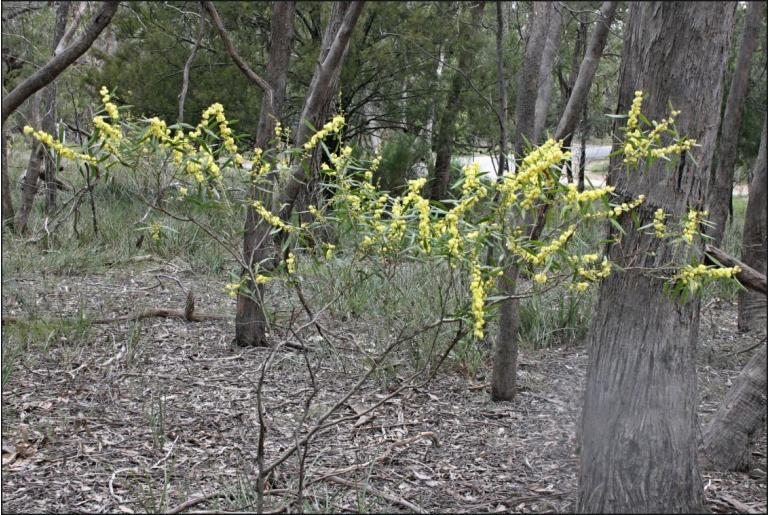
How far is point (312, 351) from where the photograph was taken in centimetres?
543

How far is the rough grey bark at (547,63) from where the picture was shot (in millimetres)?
4309

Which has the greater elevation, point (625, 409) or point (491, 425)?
point (625, 409)

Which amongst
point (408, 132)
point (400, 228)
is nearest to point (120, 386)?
point (400, 228)

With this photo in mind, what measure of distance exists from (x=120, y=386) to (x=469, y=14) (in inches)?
126

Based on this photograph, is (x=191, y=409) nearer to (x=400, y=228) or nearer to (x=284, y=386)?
(x=284, y=386)

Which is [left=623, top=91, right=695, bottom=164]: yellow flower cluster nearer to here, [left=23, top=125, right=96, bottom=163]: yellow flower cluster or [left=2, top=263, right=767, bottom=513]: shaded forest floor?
[left=2, top=263, right=767, bottom=513]: shaded forest floor

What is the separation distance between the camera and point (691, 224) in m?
2.62

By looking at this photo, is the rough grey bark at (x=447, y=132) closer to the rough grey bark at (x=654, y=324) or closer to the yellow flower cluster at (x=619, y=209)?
the rough grey bark at (x=654, y=324)

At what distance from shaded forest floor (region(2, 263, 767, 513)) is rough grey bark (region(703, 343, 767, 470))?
0.08m

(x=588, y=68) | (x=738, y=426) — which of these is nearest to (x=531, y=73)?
(x=588, y=68)

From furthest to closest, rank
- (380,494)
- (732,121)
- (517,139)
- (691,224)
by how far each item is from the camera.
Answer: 1. (732,121)
2. (517,139)
3. (380,494)
4. (691,224)

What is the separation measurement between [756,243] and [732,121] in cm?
100

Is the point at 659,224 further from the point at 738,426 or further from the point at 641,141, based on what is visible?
the point at 738,426

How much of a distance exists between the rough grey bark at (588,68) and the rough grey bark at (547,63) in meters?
0.47
